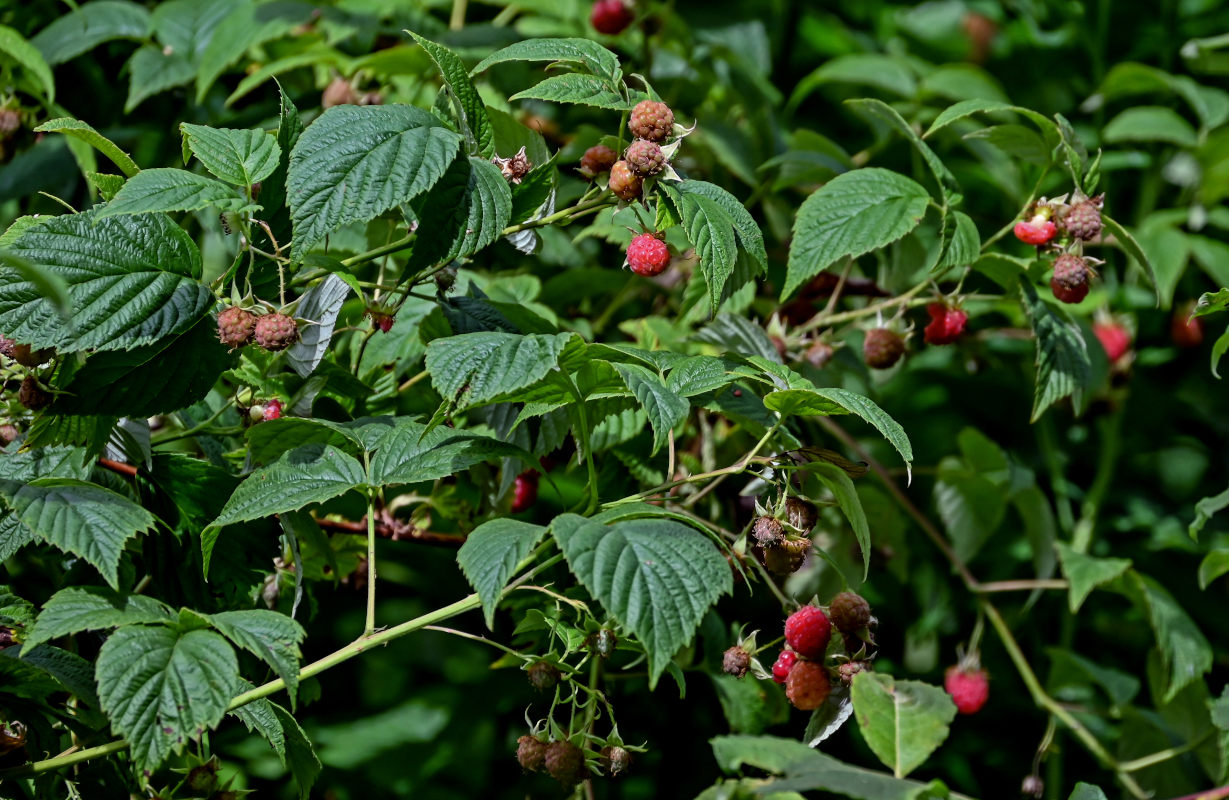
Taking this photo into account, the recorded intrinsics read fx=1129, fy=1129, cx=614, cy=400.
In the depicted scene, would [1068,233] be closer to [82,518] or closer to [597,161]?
[597,161]

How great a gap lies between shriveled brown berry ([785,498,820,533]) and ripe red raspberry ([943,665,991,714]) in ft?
2.75

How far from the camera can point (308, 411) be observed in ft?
3.04

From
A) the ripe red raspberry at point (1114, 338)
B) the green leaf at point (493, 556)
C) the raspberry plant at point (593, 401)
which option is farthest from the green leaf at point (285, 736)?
the ripe red raspberry at point (1114, 338)

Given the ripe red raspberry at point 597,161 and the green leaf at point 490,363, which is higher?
the ripe red raspberry at point 597,161

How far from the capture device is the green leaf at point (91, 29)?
4.65 feet

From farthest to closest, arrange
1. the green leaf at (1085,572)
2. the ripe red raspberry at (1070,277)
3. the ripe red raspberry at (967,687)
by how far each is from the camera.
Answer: the ripe red raspberry at (967,687), the green leaf at (1085,572), the ripe red raspberry at (1070,277)

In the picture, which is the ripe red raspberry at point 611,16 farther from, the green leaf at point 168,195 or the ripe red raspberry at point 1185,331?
the ripe red raspberry at point 1185,331

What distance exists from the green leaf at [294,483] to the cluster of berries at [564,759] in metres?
0.23

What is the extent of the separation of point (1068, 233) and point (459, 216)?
22.4 inches

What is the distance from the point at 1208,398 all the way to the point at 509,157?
1.50 metres

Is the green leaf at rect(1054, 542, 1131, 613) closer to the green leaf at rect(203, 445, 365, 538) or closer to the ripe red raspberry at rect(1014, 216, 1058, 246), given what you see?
the ripe red raspberry at rect(1014, 216, 1058, 246)

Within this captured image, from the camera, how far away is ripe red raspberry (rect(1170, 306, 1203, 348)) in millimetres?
1913

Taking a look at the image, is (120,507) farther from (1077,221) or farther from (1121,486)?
(1121,486)

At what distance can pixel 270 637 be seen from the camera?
0.71m
